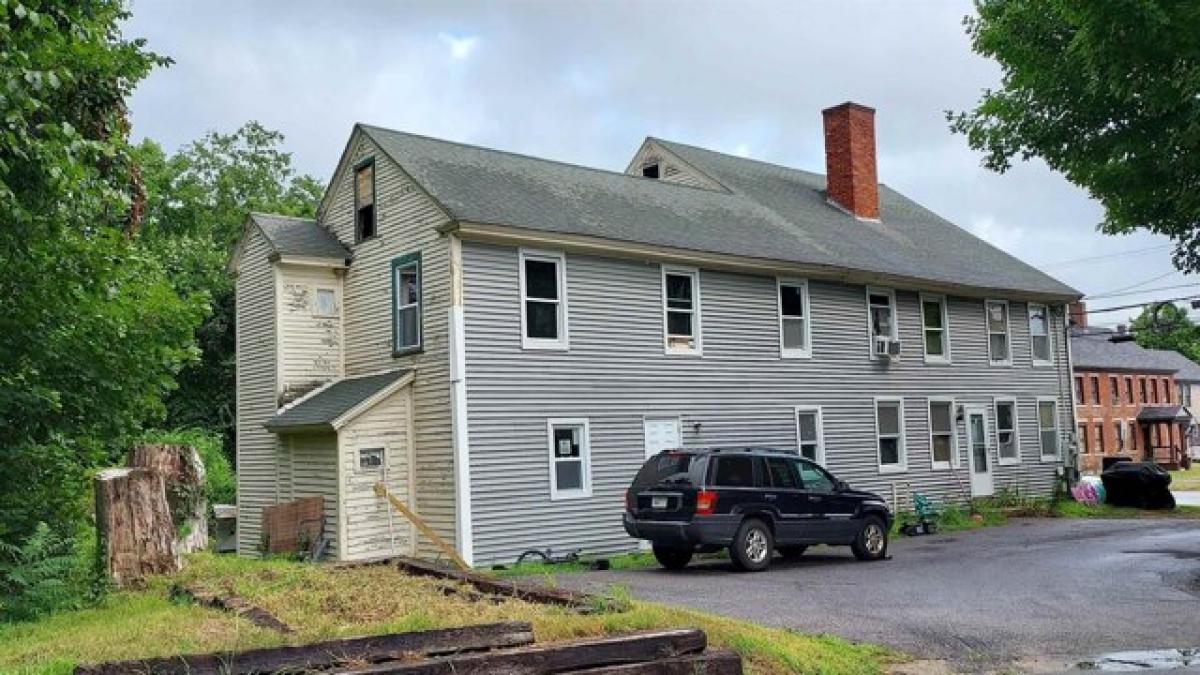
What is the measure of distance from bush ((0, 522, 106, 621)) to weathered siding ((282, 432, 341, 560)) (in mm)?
6862

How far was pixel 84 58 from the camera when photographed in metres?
9.57

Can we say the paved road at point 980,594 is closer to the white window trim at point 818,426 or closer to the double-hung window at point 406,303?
the white window trim at point 818,426

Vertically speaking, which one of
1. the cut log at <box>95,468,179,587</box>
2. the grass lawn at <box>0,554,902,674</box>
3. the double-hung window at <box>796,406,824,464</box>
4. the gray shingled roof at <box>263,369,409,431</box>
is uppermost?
the gray shingled roof at <box>263,369,409,431</box>

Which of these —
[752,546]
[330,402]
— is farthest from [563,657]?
[330,402]

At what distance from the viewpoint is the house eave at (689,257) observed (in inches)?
704

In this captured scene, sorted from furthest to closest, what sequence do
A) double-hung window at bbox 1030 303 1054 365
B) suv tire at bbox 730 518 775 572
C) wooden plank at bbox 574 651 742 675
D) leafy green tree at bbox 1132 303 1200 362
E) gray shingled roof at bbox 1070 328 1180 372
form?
1. leafy green tree at bbox 1132 303 1200 362
2. gray shingled roof at bbox 1070 328 1180 372
3. double-hung window at bbox 1030 303 1054 365
4. suv tire at bbox 730 518 775 572
5. wooden plank at bbox 574 651 742 675

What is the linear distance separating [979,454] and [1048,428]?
3776 millimetres

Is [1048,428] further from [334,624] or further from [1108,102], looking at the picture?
[334,624]

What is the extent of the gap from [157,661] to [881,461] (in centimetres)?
2115

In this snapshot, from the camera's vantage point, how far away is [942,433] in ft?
86.9

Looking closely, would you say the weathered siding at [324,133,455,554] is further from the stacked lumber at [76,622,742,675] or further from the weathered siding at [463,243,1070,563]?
the stacked lumber at [76,622,742,675]

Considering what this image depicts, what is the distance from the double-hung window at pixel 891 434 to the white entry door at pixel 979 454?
2836mm

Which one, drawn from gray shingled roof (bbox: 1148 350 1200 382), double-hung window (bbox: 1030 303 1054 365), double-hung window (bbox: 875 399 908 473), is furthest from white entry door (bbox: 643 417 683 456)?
gray shingled roof (bbox: 1148 350 1200 382)

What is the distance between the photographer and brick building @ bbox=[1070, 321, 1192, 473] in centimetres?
6050
